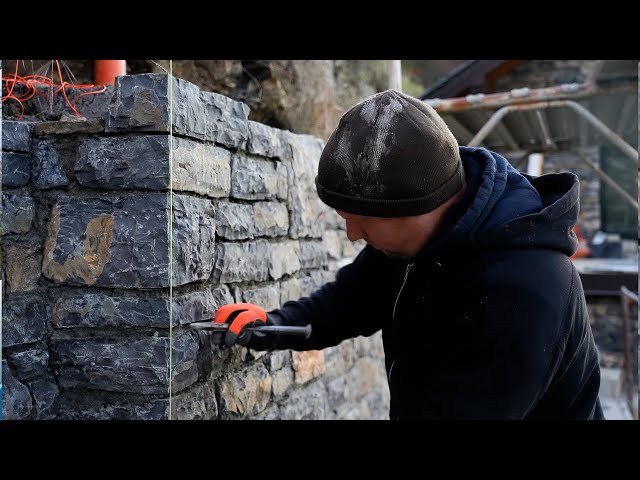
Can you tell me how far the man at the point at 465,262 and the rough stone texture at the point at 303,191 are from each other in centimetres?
109

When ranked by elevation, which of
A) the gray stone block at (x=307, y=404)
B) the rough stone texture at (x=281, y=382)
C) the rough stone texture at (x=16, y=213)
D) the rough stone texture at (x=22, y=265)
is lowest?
the gray stone block at (x=307, y=404)

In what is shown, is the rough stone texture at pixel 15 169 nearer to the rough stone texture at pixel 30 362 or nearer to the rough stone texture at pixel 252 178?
the rough stone texture at pixel 30 362

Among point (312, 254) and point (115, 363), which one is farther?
point (312, 254)

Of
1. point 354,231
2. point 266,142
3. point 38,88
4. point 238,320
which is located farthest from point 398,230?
point 38,88

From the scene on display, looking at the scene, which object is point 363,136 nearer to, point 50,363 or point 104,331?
point 104,331

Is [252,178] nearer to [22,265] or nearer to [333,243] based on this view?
[22,265]

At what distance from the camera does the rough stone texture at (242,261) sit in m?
2.27

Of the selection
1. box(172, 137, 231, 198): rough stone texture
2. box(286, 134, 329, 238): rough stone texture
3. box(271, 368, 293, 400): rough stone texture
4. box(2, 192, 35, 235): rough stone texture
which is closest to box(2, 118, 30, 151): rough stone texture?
box(2, 192, 35, 235): rough stone texture

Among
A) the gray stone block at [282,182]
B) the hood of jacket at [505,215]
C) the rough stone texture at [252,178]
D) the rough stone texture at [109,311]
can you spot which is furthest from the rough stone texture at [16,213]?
the hood of jacket at [505,215]

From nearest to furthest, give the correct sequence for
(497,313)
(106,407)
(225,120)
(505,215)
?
(497,313) → (505,215) → (106,407) → (225,120)

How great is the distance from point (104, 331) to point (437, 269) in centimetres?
106

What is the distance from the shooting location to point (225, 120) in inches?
89.7

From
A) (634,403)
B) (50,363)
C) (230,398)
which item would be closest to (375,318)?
(230,398)

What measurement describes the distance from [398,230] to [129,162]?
2.81 feet
